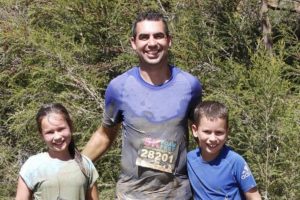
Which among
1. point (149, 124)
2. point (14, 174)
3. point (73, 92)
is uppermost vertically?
point (149, 124)

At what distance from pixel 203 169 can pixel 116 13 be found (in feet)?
9.93

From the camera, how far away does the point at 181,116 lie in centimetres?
230

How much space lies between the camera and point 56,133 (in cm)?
235

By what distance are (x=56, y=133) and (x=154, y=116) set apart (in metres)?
0.45

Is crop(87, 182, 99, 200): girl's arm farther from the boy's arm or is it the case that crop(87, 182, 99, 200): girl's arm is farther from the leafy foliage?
the leafy foliage

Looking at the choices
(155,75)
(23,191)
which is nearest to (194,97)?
(155,75)

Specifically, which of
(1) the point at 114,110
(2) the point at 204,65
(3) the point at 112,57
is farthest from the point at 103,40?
(1) the point at 114,110

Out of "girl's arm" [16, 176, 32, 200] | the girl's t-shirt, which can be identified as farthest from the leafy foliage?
"girl's arm" [16, 176, 32, 200]

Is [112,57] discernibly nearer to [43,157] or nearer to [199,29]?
[199,29]

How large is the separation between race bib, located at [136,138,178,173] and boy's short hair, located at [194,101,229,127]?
0.53ft

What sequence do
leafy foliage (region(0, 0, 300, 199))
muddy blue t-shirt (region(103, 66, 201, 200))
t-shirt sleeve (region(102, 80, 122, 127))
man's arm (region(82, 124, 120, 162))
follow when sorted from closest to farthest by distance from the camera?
muddy blue t-shirt (region(103, 66, 201, 200)) < t-shirt sleeve (region(102, 80, 122, 127)) < man's arm (region(82, 124, 120, 162)) < leafy foliage (region(0, 0, 300, 199))

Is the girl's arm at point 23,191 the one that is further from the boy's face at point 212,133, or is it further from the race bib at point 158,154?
the boy's face at point 212,133

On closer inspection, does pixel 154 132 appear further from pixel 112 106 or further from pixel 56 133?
pixel 56 133

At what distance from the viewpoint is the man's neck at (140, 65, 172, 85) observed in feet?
7.63
